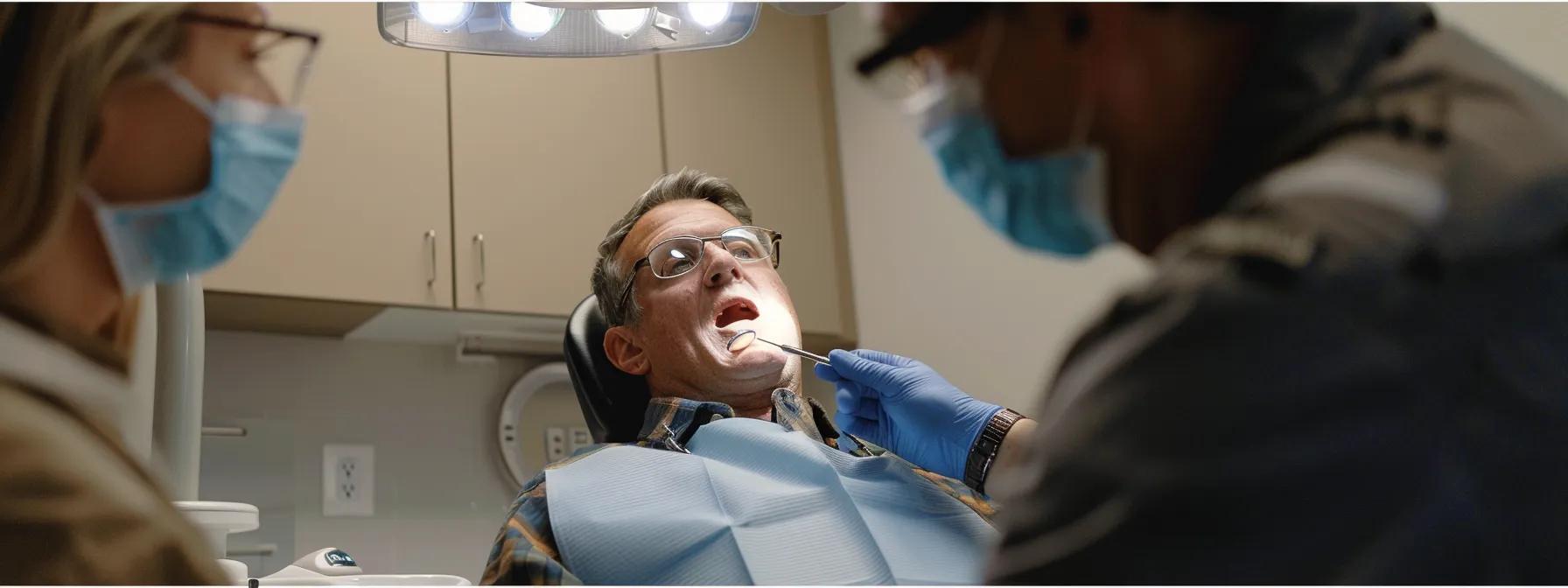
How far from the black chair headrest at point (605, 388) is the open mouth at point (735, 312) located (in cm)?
17

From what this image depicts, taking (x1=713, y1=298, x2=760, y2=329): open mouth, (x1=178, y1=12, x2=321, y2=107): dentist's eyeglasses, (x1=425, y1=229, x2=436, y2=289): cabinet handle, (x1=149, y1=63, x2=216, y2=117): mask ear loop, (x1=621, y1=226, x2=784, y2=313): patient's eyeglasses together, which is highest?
(x1=425, y1=229, x2=436, y2=289): cabinet handle

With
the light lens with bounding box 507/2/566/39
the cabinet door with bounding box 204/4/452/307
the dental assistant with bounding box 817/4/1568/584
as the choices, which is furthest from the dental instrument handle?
the dental assistant with bounding box 817/4/1568/584

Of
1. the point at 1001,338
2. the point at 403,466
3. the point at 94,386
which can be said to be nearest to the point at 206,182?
the point at 94,386

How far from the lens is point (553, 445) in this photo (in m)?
2.65

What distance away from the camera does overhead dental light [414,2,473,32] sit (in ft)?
3.42

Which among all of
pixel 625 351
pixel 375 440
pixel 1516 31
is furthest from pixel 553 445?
pixel 1516 31

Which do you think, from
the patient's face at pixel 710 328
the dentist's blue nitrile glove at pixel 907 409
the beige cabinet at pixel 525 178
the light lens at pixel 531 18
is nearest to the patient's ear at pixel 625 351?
the patient's face at pixel 710 328

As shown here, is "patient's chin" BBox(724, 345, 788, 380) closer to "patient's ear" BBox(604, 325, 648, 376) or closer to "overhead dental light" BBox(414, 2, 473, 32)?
"patient's ear" BBox(604, 325, 648, 376)

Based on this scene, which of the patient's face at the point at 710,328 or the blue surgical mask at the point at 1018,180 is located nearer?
the blue surgical mask at the point at 1018,180

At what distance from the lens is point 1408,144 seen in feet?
1.90

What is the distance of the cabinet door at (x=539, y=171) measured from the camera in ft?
7.66

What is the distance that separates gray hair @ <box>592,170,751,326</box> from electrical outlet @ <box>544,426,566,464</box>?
0.92 metres

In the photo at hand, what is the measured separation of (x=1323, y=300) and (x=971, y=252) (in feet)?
0.98

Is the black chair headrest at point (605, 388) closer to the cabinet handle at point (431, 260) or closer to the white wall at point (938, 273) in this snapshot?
the white wall at point (938, 273)
